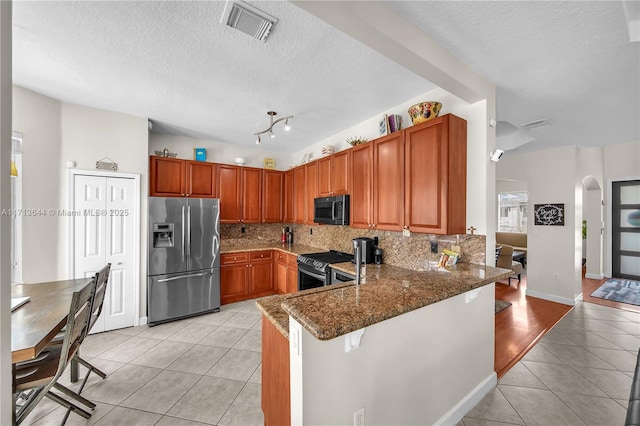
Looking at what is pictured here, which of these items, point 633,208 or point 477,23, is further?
point 633,208

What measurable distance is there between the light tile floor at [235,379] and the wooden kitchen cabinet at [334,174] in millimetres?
2128

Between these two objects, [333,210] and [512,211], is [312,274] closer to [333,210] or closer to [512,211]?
[333,210]

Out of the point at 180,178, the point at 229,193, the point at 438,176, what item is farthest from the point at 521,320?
the point at 180,178

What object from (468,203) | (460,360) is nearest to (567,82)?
(468,203)

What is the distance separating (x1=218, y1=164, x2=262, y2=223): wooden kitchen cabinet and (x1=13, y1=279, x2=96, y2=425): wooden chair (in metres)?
2.54

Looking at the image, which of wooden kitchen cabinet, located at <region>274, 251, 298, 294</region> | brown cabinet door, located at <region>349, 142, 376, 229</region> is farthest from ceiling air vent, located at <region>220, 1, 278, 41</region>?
wooden kitchen cabinet, located at <region>274, 251, 298, 294</region>

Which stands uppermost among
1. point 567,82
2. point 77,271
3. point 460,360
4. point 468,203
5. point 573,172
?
point 567,82

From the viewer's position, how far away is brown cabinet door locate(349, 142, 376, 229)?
9.79 feet

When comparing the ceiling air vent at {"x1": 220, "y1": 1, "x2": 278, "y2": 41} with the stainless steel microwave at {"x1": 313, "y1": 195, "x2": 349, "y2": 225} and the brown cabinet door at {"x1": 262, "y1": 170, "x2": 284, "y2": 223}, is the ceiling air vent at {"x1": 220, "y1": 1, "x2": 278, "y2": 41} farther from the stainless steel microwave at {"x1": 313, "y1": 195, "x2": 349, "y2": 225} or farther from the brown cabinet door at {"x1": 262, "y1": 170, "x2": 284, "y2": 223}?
the brown cabinet door at {"x1": 262, "y1": 170, "x2": 284, "y2": 223}

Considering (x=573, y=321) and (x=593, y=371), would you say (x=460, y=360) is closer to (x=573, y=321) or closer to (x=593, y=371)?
(x=593, y=371)

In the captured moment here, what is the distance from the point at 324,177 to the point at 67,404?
3.37 m

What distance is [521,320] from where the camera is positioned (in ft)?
11.9

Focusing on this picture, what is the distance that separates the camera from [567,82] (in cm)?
234

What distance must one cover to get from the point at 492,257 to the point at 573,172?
11.6ft
